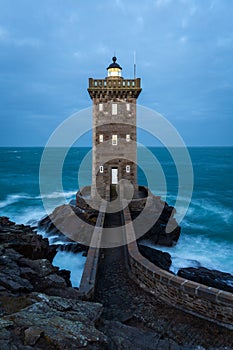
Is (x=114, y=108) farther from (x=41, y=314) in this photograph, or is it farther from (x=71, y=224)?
(x=41, y=314)

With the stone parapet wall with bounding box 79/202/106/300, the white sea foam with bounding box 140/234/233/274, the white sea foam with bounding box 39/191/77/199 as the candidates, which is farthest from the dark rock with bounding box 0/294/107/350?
the white sea foam with bounding box 39/191/77/199

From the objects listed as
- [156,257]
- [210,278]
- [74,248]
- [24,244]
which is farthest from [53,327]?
[74,248]

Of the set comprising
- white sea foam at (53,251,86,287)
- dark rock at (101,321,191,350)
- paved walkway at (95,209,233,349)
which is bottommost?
white sea foam at (53,251,86,287)

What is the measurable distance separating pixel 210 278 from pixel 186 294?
13.5ft

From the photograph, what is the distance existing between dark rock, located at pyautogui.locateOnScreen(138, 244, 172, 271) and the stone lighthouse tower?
6542 millimetres

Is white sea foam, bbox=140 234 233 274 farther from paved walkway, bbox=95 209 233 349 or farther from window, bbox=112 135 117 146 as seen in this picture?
window, bbox=112 135 117 146

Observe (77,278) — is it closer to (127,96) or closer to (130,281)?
(130,281)

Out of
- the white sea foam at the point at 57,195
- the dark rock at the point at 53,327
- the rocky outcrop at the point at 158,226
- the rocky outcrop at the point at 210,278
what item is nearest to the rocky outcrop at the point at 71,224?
the rocky outcrop at the point at 158,226

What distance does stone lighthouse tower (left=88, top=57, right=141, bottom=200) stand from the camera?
16.6 m

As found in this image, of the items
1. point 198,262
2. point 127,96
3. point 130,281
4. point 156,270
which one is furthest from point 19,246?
point 127,96

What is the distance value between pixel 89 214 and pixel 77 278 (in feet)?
17.9

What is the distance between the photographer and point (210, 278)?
9375 mm

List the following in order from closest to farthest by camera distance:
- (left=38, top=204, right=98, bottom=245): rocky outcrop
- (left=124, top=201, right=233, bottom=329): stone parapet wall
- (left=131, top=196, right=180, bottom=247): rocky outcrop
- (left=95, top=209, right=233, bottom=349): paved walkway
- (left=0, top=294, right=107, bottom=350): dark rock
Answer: (left=0, top=294, right=107, bottom=350): dark rock < (left=95, top=209, right=233, bottom=349): paved walkway < (left=124, top=201, right=233, bottom=329): stone parapet wall < (left=38, top=204, right=98, bottom=245): rocky outcrop < (left=131, top=196, right=180, bottom=247): rocky outcrop

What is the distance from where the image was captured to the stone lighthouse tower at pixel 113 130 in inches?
655
